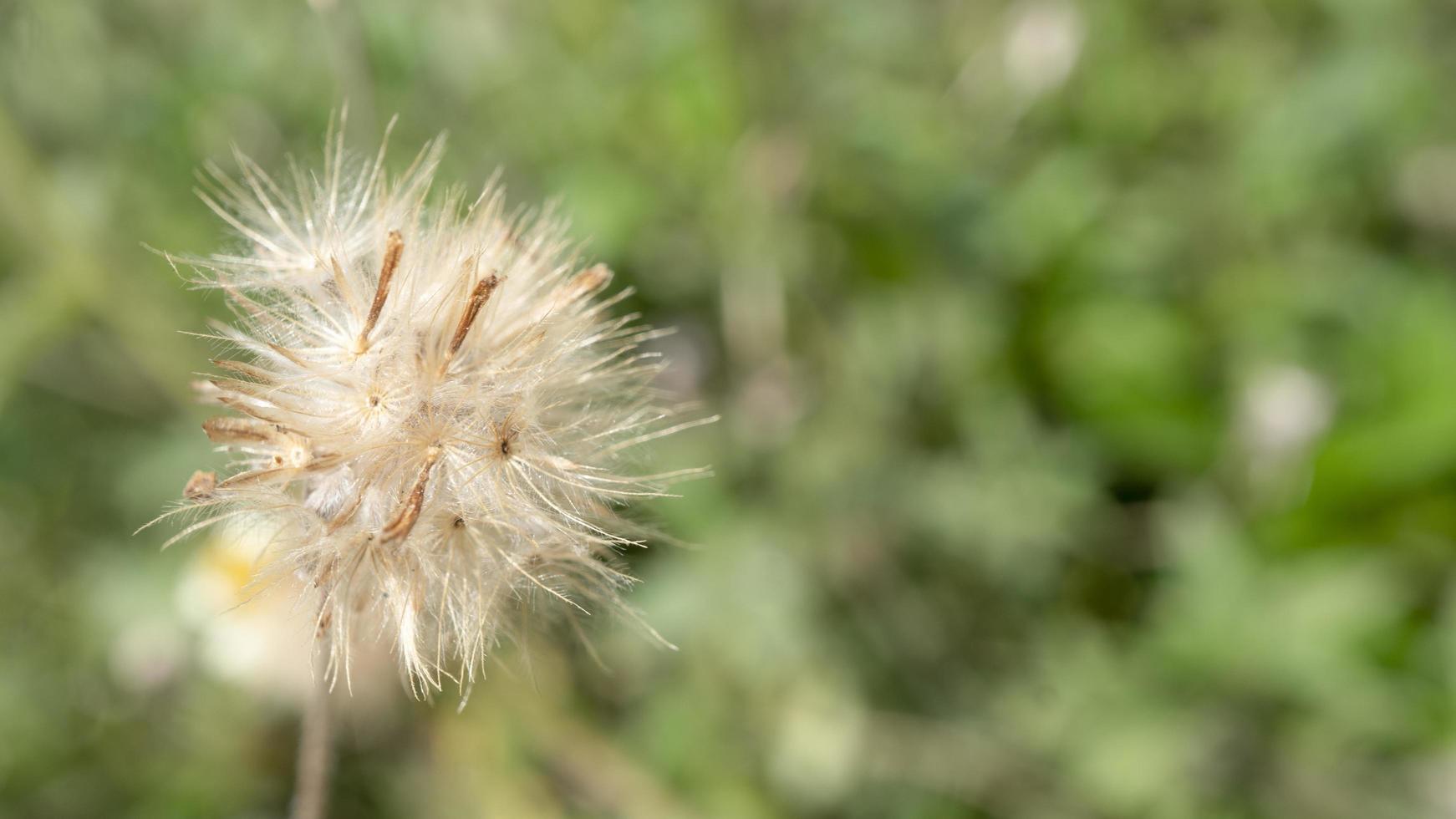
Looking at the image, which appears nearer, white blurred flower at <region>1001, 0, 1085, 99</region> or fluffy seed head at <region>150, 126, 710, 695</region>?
fluffy seed head at <region>150, 126, 710, 695</region>

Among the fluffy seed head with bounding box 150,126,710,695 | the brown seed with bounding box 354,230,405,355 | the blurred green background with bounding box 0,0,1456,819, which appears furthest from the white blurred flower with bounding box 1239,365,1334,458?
the brown seed with bounding box 354,230,405,355

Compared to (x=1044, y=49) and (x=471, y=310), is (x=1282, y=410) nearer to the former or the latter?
(x=1044, y=49)

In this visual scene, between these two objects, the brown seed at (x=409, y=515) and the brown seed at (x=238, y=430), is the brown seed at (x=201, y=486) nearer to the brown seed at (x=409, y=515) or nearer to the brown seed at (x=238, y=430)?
the brown seed at (x=238, y=430)

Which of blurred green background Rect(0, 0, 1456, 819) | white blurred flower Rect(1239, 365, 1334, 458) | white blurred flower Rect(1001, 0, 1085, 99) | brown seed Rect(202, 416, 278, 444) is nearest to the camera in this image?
brown seed Rect(202, 416, 278, 444)

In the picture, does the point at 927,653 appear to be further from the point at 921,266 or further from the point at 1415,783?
the point at 1415,783

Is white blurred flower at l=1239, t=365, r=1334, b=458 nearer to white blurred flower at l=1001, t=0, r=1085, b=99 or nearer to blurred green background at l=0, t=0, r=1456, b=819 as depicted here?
blurred green background at l=0, t=0, r=1456, b=819

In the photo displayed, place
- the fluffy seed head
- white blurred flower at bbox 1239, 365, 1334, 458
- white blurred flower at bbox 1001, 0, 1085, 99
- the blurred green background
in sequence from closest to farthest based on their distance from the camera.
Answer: the fluffy seed head
the blurred green background
white blurred flower at bbox 1239, 365, 1334, 458
white blurred flower at bbox 1001, 0, 1085, 99
